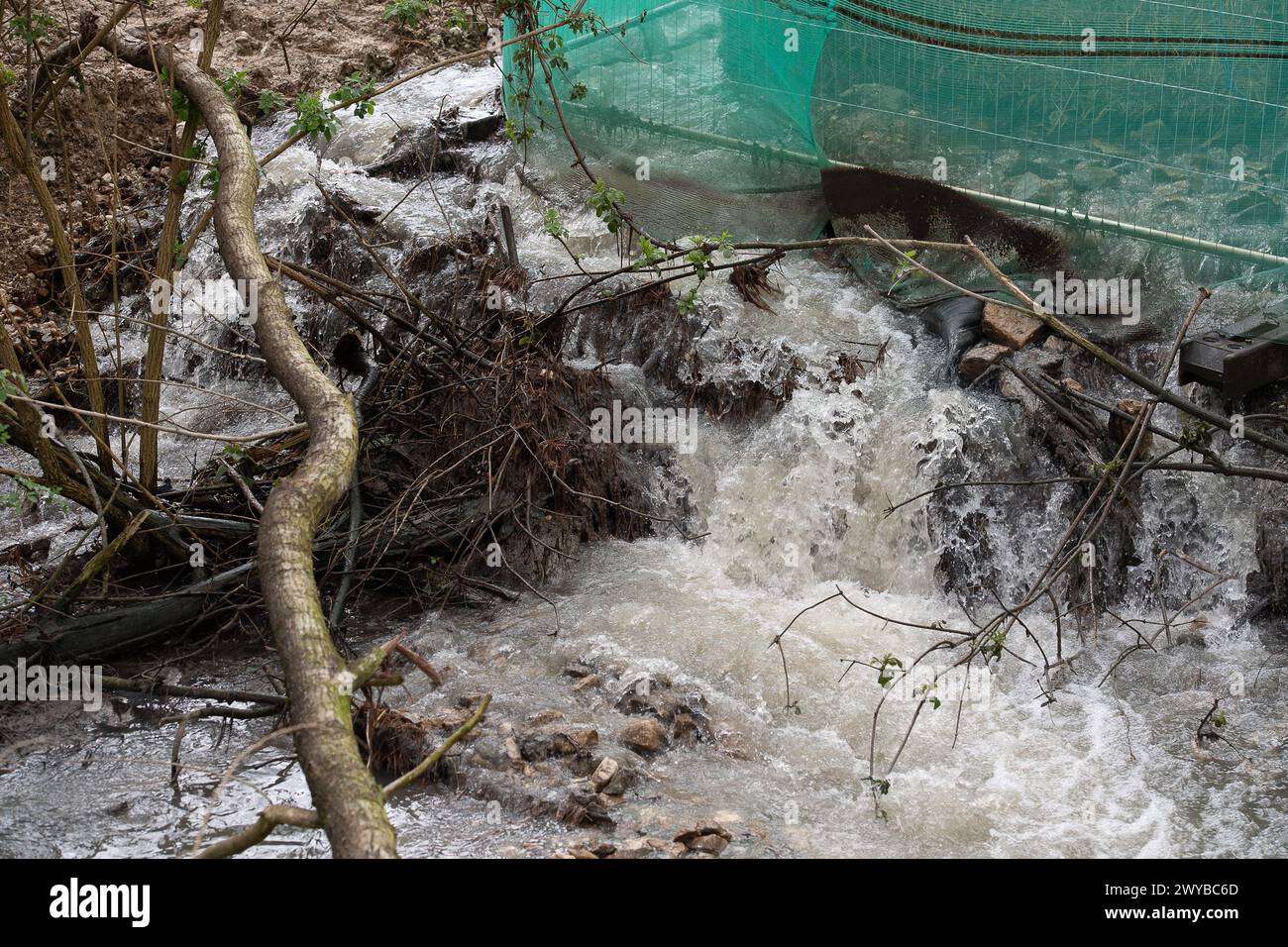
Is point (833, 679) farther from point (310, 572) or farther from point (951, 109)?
point (951, 109)

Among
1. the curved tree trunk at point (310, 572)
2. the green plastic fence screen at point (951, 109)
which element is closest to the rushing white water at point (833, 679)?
the green plastic fence screen at point (951, 109)

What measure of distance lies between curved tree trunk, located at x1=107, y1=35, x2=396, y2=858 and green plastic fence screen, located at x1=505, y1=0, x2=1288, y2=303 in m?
2.62

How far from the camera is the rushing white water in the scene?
3.54 meters

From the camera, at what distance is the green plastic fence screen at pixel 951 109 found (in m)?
4.89

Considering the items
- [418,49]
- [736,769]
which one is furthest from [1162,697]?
[418,49]

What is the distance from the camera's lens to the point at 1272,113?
4.78 meters

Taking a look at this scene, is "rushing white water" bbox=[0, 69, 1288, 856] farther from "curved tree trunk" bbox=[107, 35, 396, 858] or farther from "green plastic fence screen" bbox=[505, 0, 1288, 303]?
"curved tree trunk" bbox=[107, 35, 396, 858]

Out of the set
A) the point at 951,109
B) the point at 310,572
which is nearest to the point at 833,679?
the point at 310,572

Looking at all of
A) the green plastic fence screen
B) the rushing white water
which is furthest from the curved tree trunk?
the green plastic fence screen

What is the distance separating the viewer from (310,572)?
257 centimetres

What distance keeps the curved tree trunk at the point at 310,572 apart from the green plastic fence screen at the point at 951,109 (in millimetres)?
2617

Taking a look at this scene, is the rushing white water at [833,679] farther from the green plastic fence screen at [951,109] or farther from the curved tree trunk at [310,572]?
the curved tree trunk at [310,572]
